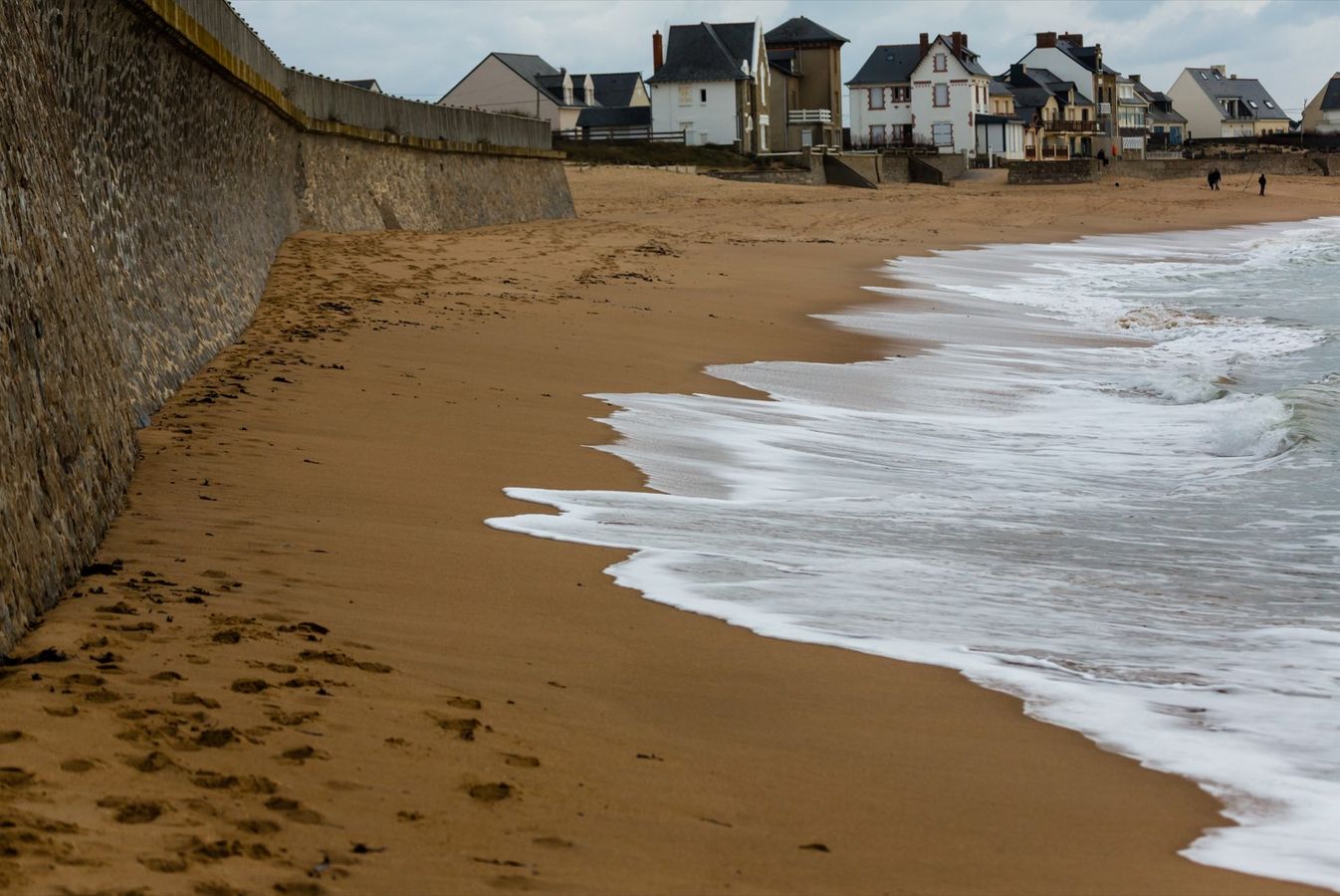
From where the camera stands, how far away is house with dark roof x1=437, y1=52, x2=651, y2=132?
74.0m

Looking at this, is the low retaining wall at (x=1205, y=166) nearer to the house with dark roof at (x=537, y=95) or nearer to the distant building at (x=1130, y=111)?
the house with dark roof at (x=537, y=95)

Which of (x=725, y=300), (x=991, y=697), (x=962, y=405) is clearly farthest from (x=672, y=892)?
(x=725, y=300)

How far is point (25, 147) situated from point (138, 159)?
11.5ft

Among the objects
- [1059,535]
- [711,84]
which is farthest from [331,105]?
[711,84]

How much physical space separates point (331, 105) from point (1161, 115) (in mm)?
105523

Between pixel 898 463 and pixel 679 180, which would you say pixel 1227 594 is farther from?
pixel 679 180

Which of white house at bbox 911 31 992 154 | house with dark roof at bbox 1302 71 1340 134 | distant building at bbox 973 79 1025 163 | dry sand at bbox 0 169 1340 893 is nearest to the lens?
dry sand at bbox 0 169 1340 893

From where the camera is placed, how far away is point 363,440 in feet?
26.3

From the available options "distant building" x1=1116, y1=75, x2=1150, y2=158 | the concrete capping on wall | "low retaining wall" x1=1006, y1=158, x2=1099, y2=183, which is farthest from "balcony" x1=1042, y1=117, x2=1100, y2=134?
the concrete capping on wall

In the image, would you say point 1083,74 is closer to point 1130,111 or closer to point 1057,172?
point 1130,111

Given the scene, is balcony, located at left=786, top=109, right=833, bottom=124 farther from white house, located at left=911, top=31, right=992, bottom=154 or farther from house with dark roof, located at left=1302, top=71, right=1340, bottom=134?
house with dark roof, located at left=1302, top=71, right=1340, bottom=134

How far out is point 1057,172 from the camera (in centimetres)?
5812

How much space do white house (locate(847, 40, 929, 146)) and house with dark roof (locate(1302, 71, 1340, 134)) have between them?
4623 centimetres

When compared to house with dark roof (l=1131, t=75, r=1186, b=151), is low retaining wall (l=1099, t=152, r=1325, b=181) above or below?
below
